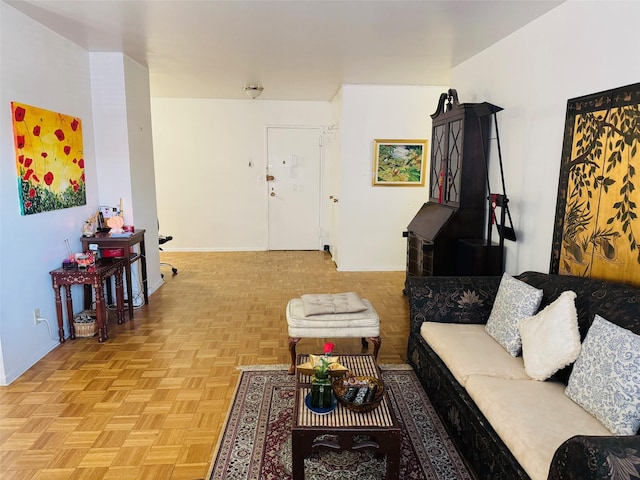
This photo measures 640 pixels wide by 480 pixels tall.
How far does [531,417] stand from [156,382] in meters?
2.21

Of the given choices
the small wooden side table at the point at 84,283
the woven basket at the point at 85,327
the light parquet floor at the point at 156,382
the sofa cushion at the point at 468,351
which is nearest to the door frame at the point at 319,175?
the light parquet floor at the point at 156,382

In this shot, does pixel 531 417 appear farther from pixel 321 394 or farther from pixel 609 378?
pixel 321 394

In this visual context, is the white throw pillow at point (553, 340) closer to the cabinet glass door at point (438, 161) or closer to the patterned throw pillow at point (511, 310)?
the patterned throw pillow at point (511, 310)

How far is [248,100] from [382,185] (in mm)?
2568

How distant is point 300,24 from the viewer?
3.12 m

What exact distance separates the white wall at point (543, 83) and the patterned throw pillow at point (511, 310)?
0.64 meters

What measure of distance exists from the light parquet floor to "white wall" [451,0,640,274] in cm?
134

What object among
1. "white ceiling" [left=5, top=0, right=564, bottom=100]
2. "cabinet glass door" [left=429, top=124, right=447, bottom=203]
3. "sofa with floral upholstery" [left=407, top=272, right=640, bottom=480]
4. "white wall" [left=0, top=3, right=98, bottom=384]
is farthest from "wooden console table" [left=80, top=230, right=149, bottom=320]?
"cabinet glass door" [left=429, top=124, right=447, bottom=203]

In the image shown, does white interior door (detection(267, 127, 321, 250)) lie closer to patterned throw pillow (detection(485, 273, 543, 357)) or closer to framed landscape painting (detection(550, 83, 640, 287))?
framed landscape painting (detection(550, 83, 640, 287))

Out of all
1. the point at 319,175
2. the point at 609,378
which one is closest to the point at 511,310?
the point at 609,378

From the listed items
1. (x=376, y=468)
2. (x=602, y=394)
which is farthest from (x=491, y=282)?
(x=376, y=468)

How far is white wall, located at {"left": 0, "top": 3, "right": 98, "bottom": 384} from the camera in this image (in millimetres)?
2822

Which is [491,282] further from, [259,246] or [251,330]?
[259,246]

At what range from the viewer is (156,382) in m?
2.84
